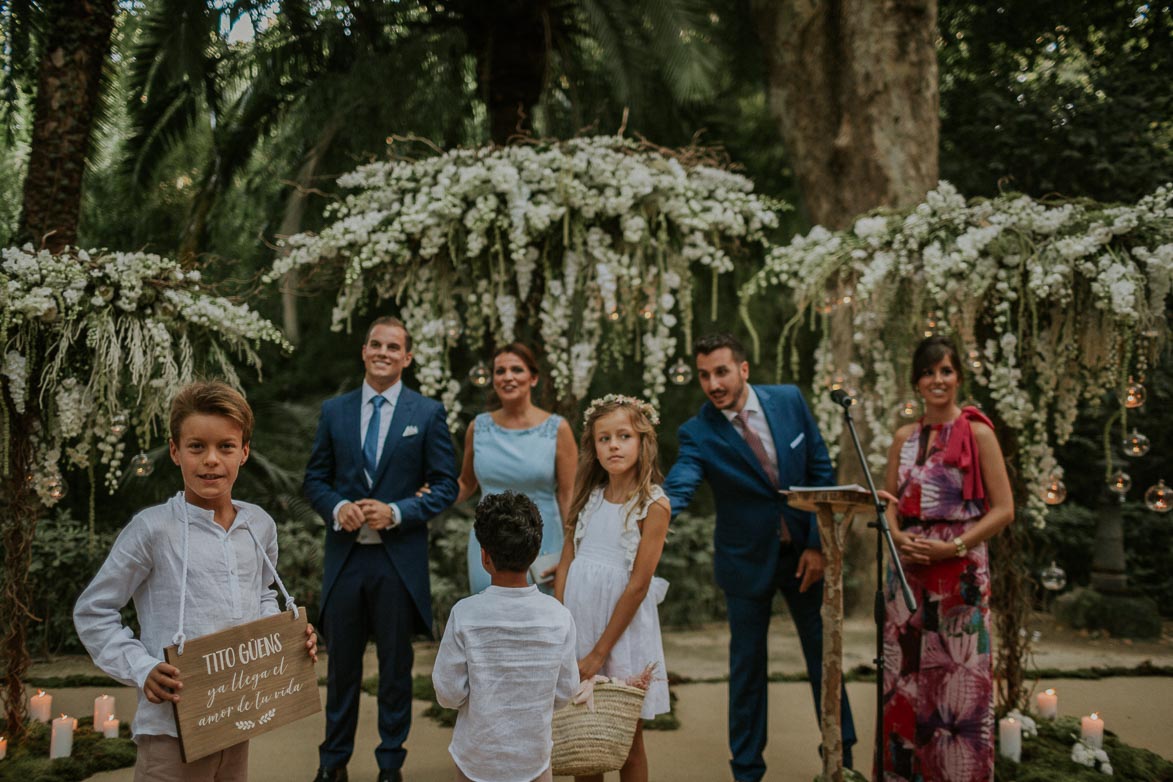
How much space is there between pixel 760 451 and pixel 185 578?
2.23m

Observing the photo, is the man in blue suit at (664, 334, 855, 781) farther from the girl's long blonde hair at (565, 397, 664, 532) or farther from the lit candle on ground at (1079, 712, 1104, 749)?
the lit candle on ground at (1079, 712, 1104, 749)

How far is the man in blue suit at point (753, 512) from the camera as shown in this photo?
3.46 metres

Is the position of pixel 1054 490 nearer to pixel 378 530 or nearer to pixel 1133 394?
pixel 1133 394

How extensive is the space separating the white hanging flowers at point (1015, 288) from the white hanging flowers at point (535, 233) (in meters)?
0.50

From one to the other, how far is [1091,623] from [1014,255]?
17.4 ft

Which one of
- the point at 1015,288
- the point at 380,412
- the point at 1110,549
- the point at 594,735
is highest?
the point at 1015,288


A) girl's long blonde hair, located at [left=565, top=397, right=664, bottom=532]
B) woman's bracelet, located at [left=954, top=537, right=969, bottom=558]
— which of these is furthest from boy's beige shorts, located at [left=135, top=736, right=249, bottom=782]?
woman's bracelet, located at [left=954, top=537, right=969, bottom=558]

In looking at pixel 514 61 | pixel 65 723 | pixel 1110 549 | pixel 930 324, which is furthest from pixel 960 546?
pixel 1110 549

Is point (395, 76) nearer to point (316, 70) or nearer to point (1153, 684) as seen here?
point (316, 70)

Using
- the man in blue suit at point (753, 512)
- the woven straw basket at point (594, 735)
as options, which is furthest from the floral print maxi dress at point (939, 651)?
the woven straw basket at point (594, 735)

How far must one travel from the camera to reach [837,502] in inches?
109

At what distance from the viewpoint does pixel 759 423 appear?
11.8ft

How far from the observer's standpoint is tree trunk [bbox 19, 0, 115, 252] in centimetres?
404

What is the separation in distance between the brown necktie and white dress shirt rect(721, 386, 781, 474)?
17mm
